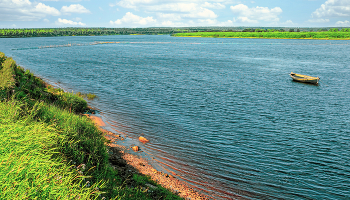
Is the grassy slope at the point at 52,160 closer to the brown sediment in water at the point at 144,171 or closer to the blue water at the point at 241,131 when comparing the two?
the brown sediment in water at the point at 144,171

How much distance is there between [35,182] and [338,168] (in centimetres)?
2016

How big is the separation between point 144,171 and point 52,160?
7.93 metres

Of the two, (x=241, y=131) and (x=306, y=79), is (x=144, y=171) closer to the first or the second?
(x=241, y=131)

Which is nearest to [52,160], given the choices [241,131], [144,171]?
[144,171]

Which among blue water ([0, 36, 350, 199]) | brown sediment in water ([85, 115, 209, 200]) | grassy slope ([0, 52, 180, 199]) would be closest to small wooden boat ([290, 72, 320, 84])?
blue water ([0, 36, 350, 199])

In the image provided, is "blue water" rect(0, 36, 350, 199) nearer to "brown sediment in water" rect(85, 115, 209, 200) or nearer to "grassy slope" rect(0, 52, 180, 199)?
"brown sediment in water" rect(85, 115, 209, 200)

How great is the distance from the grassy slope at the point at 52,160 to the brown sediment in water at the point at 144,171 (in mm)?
1089

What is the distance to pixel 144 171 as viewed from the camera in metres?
15.6

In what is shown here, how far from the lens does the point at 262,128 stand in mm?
24547

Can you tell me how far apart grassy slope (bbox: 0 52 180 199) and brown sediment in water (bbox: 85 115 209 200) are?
109 centimetres

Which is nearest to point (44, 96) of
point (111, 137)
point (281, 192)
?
point (111, 137)

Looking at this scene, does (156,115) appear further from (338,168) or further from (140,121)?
(338,168)

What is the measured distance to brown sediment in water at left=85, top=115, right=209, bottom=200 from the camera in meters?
13.9

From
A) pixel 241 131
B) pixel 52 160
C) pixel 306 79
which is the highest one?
pixel 52 160
